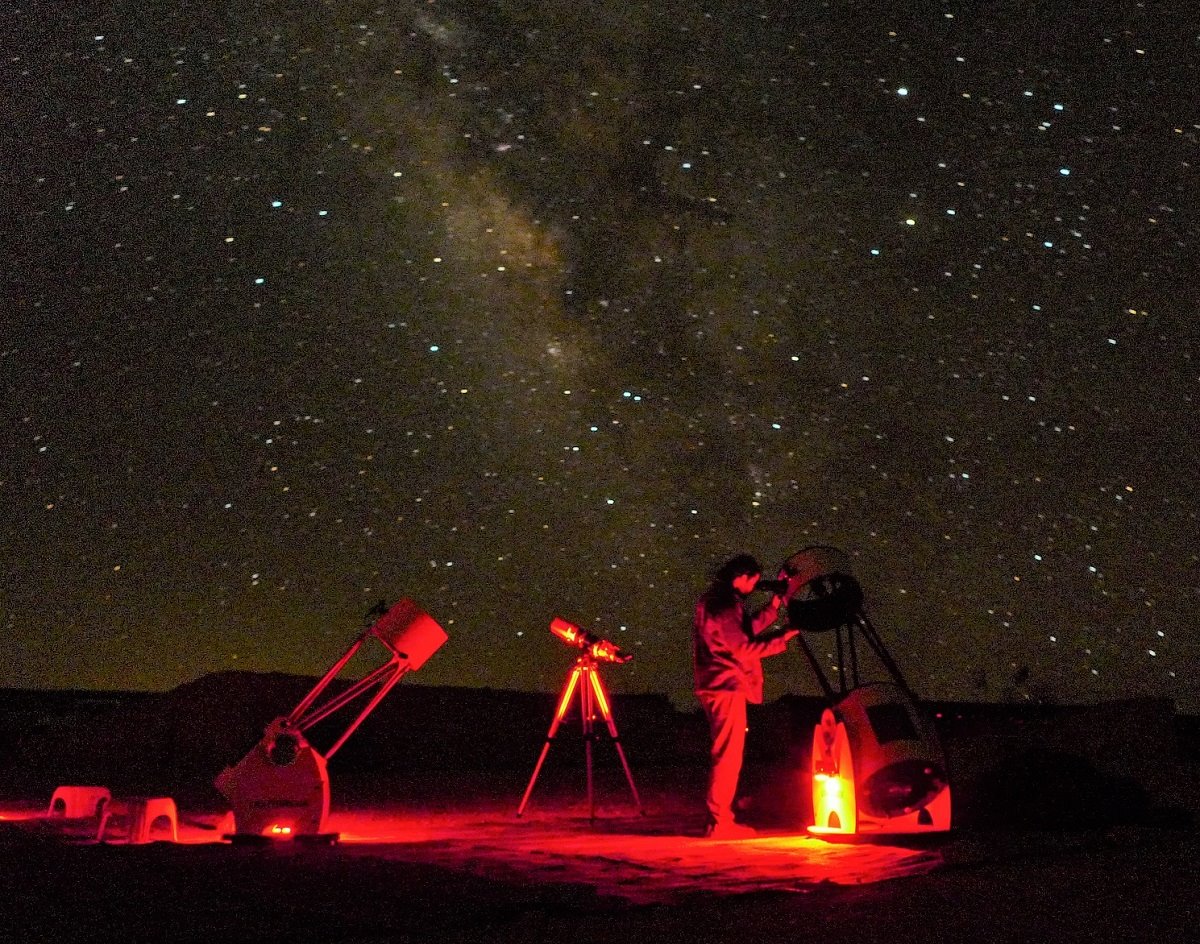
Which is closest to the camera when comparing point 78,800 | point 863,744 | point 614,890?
point 614,890

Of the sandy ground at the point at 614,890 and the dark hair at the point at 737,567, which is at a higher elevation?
the dark hair at the point at 737,567

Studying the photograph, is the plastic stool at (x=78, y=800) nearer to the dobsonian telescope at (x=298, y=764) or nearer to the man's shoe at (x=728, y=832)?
the dobsonian telescope at (x=298, y=764)

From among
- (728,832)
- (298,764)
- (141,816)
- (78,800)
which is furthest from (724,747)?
(78,800)

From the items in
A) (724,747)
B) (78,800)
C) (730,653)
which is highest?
(730,653)

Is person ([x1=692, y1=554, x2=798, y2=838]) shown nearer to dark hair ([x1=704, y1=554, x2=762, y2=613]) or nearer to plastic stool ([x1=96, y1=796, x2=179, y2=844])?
dark hair ([x1=704, y1=554, x2=762, y2=613])

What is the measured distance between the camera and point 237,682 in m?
20.9

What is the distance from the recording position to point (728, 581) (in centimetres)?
774

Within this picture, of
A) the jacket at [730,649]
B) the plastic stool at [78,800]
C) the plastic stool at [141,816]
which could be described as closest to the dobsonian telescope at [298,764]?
the plastic stool at [141,816]

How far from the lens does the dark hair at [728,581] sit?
25.3 ft

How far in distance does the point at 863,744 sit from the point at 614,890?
7.74 feet

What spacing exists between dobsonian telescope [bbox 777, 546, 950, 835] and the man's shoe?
1.38 ft

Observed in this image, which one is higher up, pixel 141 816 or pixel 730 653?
pixel 730 653

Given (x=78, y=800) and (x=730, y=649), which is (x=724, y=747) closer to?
(x=730, y=649)

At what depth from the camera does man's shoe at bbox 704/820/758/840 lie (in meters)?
7.32
